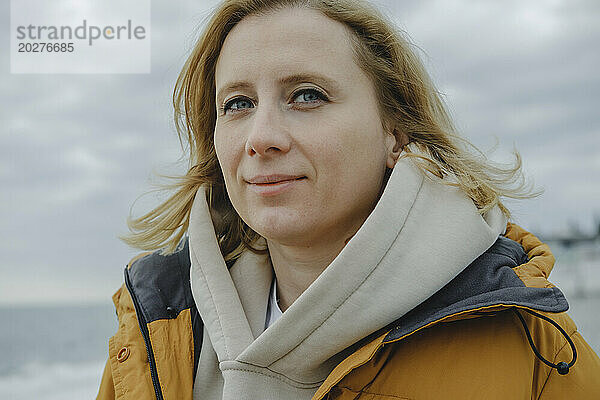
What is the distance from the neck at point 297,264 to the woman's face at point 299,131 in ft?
0.19

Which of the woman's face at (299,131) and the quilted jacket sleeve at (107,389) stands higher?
the woman's face at (299,131)

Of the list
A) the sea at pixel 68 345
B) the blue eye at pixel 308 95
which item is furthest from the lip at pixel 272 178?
the sea at pixel 68 345

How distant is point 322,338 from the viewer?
150 centimetres

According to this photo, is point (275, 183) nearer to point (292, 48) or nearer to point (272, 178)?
point (272, 178)

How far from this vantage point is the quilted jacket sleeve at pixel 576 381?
143 centimetres

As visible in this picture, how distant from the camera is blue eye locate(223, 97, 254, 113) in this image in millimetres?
1662

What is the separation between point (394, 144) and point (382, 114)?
0.10 m

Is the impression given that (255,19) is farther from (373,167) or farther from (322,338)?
(322,338)

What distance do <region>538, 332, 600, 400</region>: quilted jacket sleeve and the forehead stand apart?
860mm

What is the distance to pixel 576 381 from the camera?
1.44 metres

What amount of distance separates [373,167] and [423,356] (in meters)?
0.50

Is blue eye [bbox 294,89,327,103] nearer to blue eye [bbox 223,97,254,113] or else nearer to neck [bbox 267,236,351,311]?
blue eye [bbox 223,97,254,113]

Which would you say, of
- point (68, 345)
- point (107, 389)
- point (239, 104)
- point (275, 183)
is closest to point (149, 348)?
point (107, 389)

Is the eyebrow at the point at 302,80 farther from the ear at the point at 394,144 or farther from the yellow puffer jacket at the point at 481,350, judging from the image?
the yellow puffer jacket at the point at 481,350
